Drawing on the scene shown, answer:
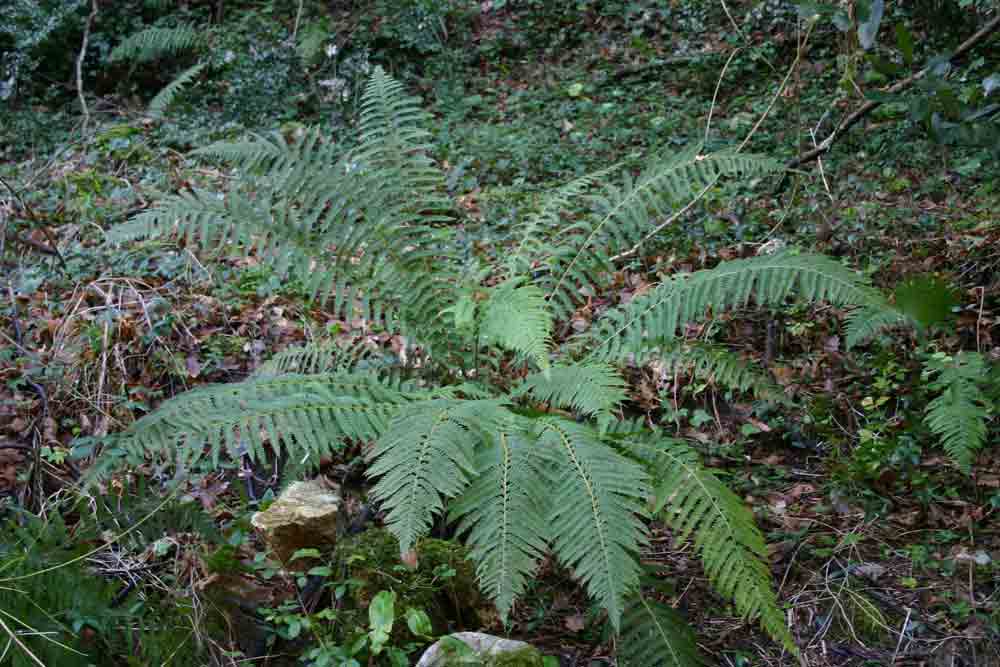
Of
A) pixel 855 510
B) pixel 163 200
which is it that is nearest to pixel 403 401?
pixel 163 200

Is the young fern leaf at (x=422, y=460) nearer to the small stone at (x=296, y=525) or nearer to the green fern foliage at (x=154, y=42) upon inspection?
the small stone at (x=296, y=525)

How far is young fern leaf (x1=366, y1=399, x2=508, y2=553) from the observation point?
1756 millimetres

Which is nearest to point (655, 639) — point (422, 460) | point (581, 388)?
point (581, 388)

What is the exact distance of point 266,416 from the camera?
6.56ft

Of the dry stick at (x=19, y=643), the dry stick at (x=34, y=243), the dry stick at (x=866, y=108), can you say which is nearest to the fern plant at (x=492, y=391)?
the dry stick at (x=19, y=643)

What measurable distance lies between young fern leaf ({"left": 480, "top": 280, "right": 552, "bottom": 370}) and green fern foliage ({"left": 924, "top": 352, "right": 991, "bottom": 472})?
53.7 inches

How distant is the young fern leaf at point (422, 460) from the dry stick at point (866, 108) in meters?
1.45

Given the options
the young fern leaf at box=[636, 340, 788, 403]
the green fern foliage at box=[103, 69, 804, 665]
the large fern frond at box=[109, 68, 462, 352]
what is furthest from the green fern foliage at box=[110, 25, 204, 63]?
the young fern leaf at box=[636, 340, 788, 403]

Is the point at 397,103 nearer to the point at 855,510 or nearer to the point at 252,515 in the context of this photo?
the point at 252,515

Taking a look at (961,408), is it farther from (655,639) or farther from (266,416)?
(266,416)

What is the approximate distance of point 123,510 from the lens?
1.95m

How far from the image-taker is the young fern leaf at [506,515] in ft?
5.77

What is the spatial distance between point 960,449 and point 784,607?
2.54 ft

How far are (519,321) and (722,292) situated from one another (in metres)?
0.68
